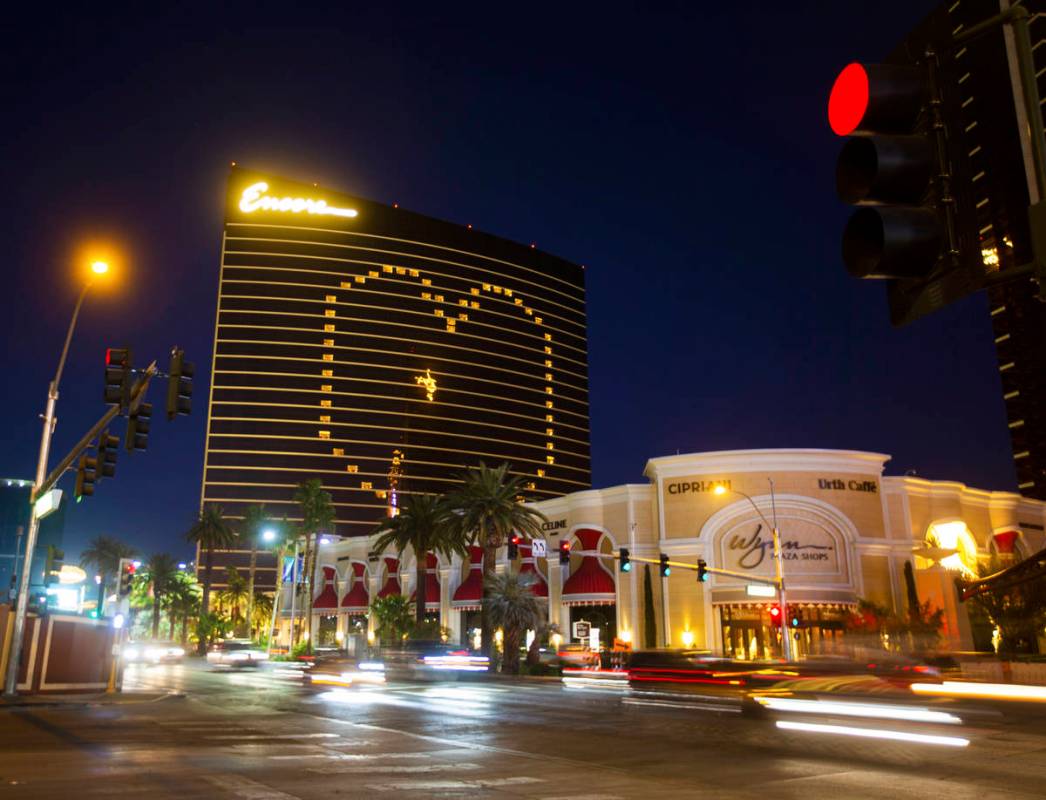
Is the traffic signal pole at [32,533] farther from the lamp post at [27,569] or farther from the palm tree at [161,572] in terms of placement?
the palm tree at [161,572]

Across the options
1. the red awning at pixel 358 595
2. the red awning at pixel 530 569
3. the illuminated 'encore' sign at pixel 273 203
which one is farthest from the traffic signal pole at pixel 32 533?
the illuminated 'encore' sign at pixel 273 203

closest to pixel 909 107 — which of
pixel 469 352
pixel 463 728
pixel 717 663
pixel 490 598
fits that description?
pixel 463 728

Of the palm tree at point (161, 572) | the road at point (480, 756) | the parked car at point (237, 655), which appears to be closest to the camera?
the road at point (480, 756)

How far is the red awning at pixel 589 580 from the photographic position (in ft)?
208

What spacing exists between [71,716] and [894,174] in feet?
82.8

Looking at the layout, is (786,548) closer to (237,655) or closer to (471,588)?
(471,588)

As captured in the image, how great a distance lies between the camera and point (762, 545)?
58.7 meters

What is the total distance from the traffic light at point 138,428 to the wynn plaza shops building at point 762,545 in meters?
38.7

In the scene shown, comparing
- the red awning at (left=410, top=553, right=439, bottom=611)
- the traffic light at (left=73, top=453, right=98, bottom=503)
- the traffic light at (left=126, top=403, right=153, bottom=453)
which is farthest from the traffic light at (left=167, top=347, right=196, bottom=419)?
the red awning at (left=410, top=553, right=439, bottom=611)

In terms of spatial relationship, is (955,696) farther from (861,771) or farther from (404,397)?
(404,397)

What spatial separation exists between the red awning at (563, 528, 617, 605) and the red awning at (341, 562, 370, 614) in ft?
106

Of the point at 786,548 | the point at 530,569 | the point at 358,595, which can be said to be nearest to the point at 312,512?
the point at 358,595

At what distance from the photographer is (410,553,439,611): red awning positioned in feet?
259

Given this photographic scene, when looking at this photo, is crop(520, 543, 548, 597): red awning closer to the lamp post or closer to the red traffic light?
the lamp post
